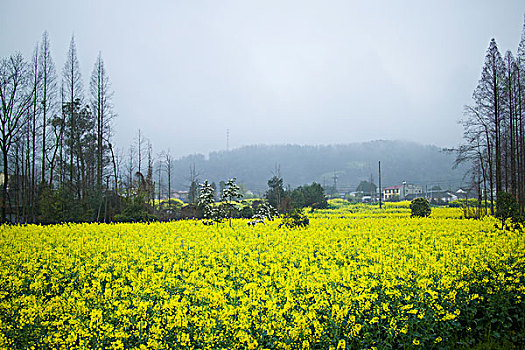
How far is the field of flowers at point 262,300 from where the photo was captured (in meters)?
3.66

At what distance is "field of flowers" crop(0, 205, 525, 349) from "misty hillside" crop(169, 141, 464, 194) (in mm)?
58618

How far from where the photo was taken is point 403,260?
600 cm

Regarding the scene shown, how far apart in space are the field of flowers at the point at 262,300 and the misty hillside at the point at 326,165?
58618 mm

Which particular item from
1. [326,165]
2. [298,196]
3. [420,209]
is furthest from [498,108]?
[326,165]

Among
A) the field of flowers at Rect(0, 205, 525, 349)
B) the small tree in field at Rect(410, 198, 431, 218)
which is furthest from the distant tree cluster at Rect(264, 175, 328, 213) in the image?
the field of flowers at Rect(0, 205, 525, 349)

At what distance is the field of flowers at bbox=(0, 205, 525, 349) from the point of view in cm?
366

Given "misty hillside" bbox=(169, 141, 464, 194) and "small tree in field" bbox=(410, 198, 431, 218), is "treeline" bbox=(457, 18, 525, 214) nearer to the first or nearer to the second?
"small tree in field" bbox=(410, 198, 431, 218)

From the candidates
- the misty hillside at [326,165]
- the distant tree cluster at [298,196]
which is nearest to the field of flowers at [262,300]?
the distant tree cluster at [298,196]

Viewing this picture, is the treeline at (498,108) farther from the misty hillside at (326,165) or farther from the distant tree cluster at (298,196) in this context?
the misty hillside at (326,165)

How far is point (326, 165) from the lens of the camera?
106125 mm

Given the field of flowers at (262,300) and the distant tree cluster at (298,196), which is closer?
the field of flowers at (262,300)

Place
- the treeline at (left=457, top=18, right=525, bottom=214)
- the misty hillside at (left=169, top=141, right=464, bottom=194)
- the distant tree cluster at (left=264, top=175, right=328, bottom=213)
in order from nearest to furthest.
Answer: the treeline at (left=457, top=18, right=525, bottom=214) → the distant tree cluster at (left=264, top=175, right=328, bottom=213) → the misty hillside at (left=169, top=141, right=464, bottom=194)

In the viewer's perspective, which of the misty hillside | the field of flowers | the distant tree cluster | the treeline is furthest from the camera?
the misty hillside

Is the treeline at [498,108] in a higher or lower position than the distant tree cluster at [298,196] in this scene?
higher
